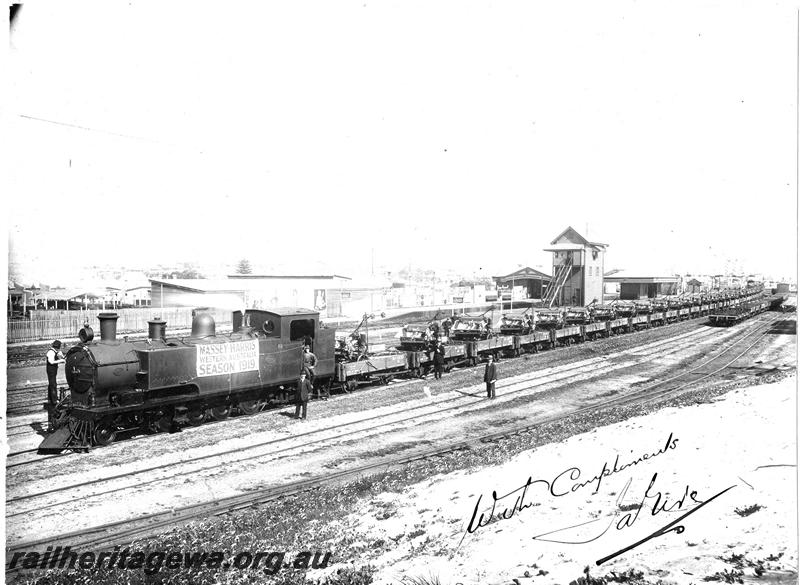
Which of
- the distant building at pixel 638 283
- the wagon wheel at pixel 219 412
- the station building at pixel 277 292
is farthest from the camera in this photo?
the distant building at pixel 638 283

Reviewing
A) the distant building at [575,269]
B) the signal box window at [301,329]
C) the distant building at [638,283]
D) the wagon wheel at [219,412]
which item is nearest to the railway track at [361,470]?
the distant building at [638,283]

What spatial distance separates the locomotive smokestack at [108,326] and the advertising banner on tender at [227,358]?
1.49 meters

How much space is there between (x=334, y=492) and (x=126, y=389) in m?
4.55

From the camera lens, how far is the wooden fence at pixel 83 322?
Result: 22.9 feet

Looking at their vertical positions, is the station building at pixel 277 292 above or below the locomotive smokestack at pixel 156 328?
above

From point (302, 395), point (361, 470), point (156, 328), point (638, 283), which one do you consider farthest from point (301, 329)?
point (638, 283)

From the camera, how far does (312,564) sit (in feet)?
19.6

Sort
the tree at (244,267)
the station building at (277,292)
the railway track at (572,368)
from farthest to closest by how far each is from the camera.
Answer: the station building at (277,292) → the tree at (244,267) → the railway track at (572,368)

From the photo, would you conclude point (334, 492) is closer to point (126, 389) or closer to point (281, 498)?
point (281, 498)

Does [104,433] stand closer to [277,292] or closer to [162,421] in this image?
[162,421]

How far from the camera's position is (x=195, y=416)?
10.5m

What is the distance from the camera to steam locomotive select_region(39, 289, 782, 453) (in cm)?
909

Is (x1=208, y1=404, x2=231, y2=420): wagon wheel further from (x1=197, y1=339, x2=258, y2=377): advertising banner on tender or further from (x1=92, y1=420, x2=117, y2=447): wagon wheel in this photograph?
(x1=92, y1=420, x2=117, y2=447): wagon wheel
